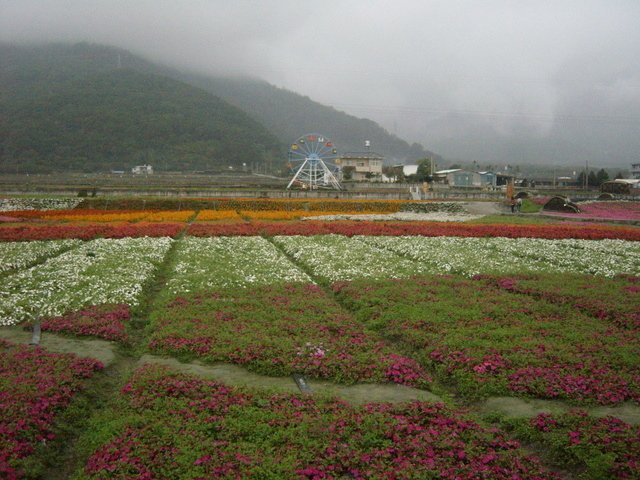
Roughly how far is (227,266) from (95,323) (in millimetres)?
7977

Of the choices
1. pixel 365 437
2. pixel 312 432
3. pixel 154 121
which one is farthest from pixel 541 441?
pixel 154 121

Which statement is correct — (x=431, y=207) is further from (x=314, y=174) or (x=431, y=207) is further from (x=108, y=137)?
(x=108, y=137)

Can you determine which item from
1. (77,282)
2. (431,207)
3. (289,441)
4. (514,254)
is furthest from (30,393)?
(431,207)

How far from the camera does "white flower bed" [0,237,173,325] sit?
557 inches

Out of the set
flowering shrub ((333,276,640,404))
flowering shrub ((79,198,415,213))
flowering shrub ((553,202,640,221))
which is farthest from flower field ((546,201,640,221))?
flowering shrub ((333,276,640,404))

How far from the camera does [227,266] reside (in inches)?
803

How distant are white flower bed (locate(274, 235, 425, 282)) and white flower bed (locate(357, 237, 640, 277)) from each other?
105cm

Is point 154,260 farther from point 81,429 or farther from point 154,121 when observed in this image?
point 154,121

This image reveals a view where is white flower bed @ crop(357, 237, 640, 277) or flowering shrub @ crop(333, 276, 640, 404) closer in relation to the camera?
flowering shrub @ crop(333, 276, 640, 404)

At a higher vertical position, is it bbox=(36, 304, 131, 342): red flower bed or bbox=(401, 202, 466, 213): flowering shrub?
bbox=(401, 202, 466, 213): flowering shrub

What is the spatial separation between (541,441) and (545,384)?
191 centimetres

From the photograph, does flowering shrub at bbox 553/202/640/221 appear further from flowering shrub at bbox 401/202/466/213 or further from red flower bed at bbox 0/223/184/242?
red flower bed at bbox 0/223/184/242

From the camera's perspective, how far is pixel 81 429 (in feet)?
27.0

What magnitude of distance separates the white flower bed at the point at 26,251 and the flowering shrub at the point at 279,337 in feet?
30.2
